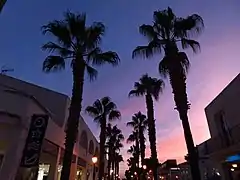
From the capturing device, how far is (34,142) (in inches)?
484

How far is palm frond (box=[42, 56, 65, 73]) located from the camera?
14.4 meters

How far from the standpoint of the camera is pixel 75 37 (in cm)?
1448

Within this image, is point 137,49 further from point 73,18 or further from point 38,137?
point 38,137

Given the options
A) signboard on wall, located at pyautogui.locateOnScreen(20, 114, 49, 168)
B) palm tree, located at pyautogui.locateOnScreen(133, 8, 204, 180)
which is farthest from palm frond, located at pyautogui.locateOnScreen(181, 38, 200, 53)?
signboard on wall, located at pyautogui.locateOnScreen(20, 114, 49, 168)

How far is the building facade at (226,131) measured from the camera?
14086mm

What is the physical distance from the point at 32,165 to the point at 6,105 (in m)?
3.17

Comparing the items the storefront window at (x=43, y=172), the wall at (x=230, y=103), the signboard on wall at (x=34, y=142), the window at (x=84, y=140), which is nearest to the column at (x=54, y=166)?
the storefront window at (x=43, y=172)

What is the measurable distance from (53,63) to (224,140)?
38.6ft

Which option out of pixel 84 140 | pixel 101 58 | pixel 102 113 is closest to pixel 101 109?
pixel 102 113

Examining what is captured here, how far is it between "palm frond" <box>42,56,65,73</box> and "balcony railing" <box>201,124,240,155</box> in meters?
10.7

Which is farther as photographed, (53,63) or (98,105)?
(98,105)

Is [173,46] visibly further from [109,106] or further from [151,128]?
[109,106]

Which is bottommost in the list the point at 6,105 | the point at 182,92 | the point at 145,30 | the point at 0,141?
the point at 0,141

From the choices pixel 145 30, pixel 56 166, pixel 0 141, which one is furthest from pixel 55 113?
pixel 145 30
